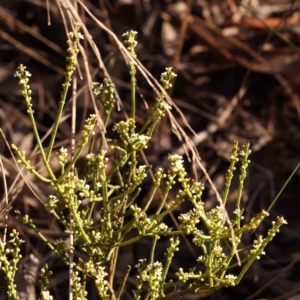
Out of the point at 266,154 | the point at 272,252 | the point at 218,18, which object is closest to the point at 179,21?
the point at 218,18

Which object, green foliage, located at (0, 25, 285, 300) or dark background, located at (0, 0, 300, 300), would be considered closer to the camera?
green foliage, located at (0, 25, 285, 300)

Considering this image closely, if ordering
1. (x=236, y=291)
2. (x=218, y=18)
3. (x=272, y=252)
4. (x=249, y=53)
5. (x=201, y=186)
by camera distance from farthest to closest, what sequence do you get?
1. (x=218, y=18)
2. (x=249, y=53)
3. (x=272, y=252)
4. (x=236, y=291)
5. (x=201, y=186)

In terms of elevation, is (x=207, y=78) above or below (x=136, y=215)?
above

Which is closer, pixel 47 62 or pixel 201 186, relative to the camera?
pixel 201 186

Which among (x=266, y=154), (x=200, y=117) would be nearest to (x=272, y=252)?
(x=266, y=154)

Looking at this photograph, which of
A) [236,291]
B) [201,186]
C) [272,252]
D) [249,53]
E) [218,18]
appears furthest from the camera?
[218,18]

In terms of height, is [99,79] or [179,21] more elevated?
[179,21]

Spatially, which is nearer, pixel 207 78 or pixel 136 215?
pixel 136 215

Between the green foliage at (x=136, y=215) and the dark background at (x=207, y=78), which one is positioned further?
the dark background at (x=207, y=78)

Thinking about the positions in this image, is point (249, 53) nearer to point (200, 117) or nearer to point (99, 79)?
point (200, 117)

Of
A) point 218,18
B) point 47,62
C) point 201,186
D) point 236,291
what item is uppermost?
point 218,18
